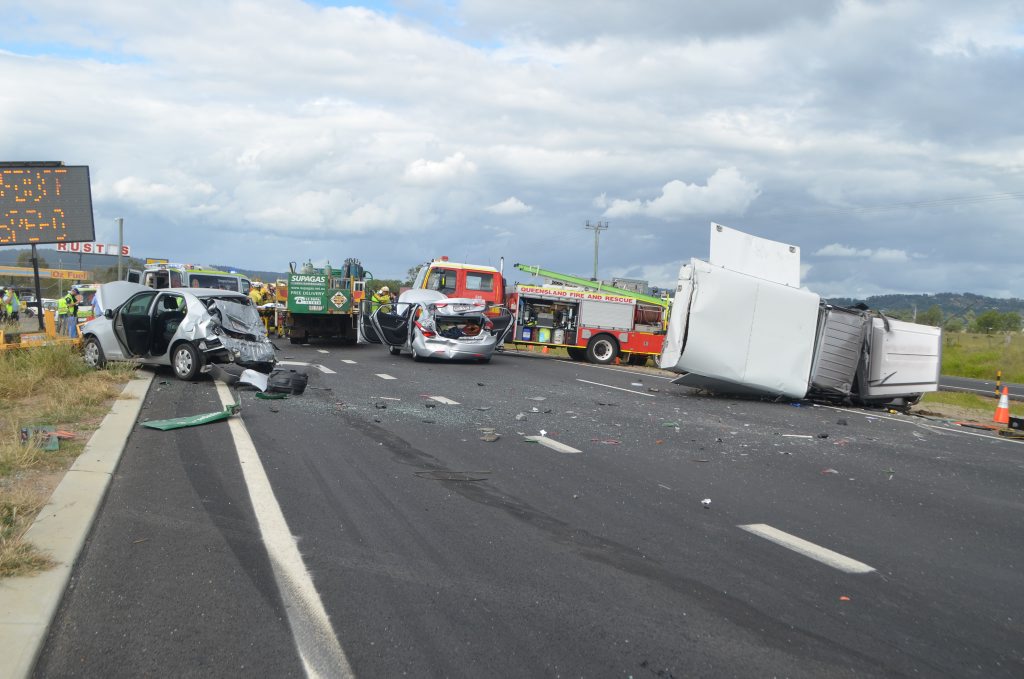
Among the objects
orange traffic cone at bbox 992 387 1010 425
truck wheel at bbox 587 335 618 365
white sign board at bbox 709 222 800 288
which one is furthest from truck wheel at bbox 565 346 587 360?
orange traffic cone at bbox 992 387 1010 425

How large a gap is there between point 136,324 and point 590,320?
14304mm

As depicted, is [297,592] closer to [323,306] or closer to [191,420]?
[191,420]

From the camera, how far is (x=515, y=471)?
7.75 meters

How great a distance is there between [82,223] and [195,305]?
11028 millimetres

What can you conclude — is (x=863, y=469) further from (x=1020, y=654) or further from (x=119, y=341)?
(x=119, y=341)

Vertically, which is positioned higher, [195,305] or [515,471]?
[195,305]

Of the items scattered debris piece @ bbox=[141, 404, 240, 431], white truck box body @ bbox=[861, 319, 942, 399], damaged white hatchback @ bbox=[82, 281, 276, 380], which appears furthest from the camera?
white truck box body @ bbox=[861, 319, 942, 399]

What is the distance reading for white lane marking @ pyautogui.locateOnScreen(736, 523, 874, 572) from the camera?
5309 millimetres

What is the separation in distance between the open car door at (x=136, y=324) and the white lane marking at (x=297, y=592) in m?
8.29

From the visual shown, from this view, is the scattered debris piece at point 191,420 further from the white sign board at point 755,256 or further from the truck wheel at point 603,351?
the truck wheel at point 603,351

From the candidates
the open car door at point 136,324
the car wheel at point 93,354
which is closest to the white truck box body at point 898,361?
the open car door at point 136,324

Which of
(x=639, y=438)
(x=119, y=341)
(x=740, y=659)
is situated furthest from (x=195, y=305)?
(x=740, y=659)

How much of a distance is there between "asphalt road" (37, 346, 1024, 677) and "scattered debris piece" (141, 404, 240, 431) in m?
0.26

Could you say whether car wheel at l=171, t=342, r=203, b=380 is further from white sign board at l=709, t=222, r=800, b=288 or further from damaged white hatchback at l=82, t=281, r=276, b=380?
white sign board at l=709, t=222, r=800, b=288
